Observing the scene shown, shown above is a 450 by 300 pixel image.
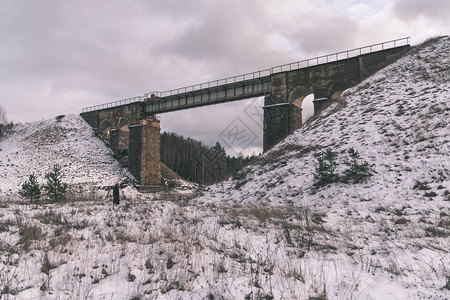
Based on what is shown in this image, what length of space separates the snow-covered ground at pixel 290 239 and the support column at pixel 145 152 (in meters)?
20.5

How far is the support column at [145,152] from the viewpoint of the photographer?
34.6 metres

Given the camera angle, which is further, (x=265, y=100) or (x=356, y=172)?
(x=265, y=100)

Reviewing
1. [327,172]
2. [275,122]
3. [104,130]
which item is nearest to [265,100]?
[275,122]

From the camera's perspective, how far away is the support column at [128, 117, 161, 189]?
1363 inches

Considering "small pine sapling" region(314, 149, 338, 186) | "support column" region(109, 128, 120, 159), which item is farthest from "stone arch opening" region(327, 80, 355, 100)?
"support column" region(109, 128, 120, 159)

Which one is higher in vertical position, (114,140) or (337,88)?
(337,88)

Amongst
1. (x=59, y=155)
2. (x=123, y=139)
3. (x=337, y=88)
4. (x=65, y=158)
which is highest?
(x=337, y=88)

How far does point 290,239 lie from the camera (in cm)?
646

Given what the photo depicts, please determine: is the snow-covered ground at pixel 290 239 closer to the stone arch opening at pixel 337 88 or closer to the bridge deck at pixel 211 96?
the stone arch opening at pixel 337 88

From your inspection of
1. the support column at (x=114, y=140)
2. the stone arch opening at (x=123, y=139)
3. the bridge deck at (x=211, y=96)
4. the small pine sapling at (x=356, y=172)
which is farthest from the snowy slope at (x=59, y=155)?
the small pine sapling at (x=356, y=172)

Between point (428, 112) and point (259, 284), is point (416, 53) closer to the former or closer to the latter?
point (428, 112)

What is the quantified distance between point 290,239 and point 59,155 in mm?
41173

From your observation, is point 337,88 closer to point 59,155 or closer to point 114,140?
point 114,140

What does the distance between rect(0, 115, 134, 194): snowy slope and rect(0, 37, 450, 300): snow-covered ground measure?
80.2ft
